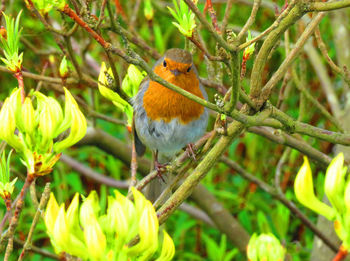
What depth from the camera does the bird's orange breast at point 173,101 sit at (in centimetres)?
295

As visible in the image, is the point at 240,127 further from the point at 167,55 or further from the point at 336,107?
the point at 336,107

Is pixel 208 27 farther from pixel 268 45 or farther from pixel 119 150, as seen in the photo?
pixel 119 150

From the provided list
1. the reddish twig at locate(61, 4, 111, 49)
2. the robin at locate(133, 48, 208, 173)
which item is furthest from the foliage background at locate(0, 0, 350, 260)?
the reddish twig at locate(61, 4, 111, 49)

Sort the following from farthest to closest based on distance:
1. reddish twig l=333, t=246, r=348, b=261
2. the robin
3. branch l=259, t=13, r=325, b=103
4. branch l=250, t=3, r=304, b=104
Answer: the robin
branch l=259, t=13, r=325, b=103
branch l=250, t=3, r=304, b=104
reddish twig l=333, t=246, r=348, b=261

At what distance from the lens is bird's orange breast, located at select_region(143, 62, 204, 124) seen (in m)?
2.95

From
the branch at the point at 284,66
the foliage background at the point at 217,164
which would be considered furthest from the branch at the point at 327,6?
the foliage background at the point at 217,164

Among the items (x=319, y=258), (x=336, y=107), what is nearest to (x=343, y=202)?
(x=319, y=258)

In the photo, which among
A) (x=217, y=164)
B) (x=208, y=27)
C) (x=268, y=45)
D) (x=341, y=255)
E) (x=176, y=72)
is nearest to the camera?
(x=341, y=255)

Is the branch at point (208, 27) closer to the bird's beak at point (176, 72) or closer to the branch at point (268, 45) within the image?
the branch at point (268, 45)

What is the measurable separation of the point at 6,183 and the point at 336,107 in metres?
2.70

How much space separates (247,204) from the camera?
3.90 m

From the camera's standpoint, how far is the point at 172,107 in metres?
2.97

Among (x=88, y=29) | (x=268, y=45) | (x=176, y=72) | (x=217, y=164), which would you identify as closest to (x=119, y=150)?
(x=176, y=72)

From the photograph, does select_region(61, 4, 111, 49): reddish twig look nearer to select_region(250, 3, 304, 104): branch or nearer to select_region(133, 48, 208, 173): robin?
select_region(250, 3, 304, 104): branch
